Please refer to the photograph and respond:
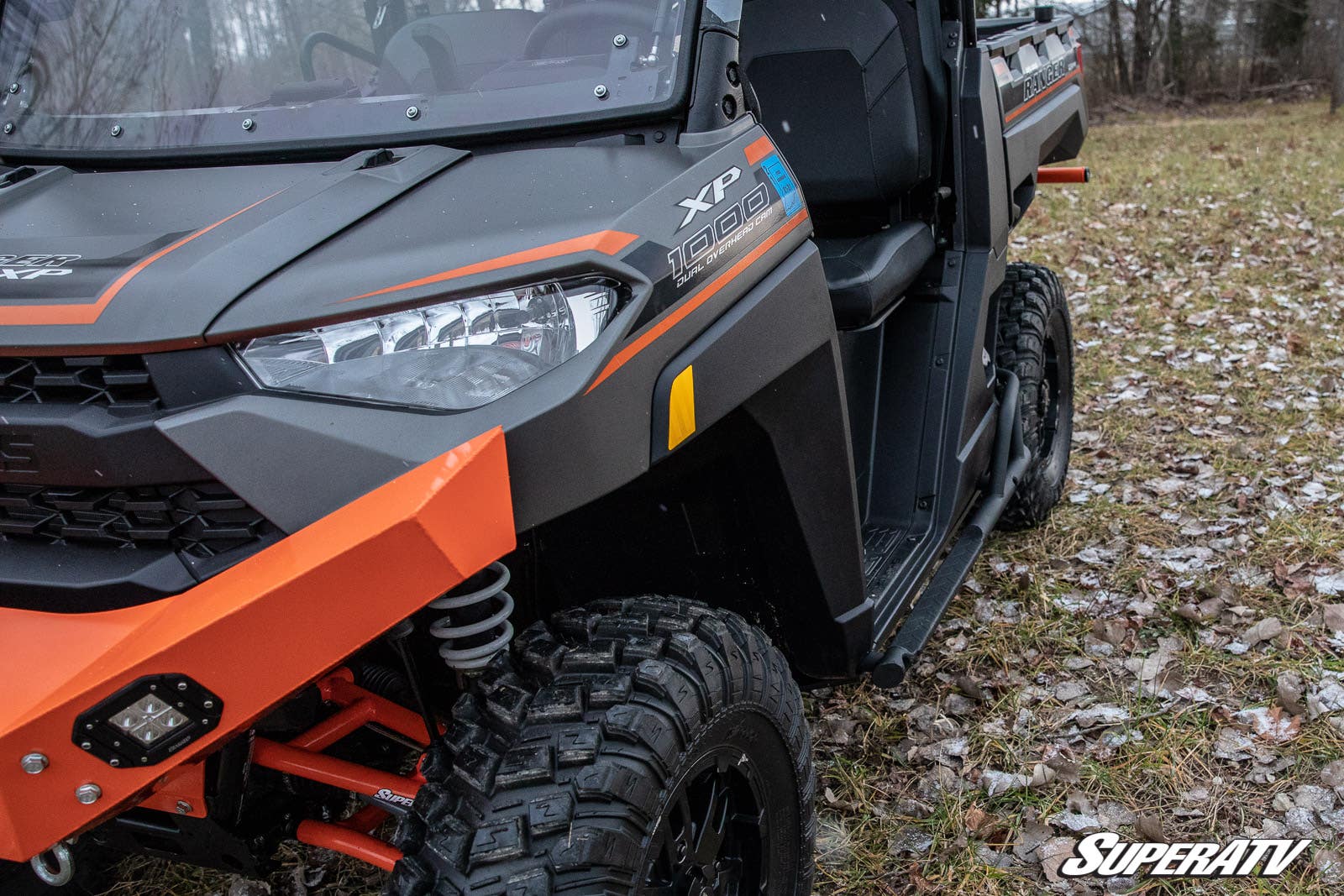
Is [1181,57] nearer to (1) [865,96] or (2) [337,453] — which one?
(1) [865,96]

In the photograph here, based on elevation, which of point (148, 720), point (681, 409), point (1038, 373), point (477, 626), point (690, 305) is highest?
point (690, 305)

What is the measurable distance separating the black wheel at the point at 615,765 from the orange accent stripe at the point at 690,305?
1.53ft

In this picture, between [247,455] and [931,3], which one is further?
[931,3]

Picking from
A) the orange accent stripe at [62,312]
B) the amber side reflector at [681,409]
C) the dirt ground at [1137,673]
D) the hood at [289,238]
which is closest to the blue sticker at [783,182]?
the hood at [289,238]

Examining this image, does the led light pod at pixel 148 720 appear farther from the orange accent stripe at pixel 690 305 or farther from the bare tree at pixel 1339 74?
the bare tree at pixel 1339 74

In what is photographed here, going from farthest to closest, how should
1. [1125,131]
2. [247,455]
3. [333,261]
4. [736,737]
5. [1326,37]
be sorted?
[1326,37], [1125,131], [736,737], [333,261], [247,455]

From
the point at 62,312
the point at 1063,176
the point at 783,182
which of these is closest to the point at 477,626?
the point at 62,312

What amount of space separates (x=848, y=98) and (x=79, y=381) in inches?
85.8

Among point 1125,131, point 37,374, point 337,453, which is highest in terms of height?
point 37,374

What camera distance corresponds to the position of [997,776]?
2.77m

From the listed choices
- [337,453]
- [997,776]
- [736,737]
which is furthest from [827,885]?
[337,453]

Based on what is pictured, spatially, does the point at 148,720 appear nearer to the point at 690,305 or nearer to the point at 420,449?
the point at 420,449

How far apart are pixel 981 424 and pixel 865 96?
0.96 metres

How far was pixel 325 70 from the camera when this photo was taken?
205 centimetres
